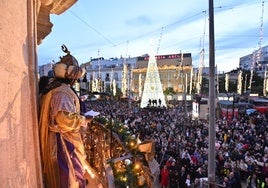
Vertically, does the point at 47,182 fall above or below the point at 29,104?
below

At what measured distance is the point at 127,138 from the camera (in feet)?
22.6

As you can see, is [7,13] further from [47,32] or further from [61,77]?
[47,32]

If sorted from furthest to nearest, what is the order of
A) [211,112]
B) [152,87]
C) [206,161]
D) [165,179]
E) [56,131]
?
[152,87] → [206,161] → [165,179] → [211,112] → [56,131]

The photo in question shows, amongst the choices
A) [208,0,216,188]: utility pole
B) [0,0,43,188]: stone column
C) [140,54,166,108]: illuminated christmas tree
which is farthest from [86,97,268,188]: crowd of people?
[140,54,166,108]: illuminated christmas tree

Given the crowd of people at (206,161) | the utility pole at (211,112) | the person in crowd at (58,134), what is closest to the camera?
the person in crowd at (58,134)

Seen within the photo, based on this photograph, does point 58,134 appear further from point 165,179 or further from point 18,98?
point 165,179

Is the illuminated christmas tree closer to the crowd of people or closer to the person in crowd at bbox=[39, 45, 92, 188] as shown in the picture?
the crowd of people

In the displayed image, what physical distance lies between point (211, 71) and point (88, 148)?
378 cm

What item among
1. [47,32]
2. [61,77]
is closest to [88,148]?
[47,32]

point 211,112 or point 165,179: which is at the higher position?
point 211,112

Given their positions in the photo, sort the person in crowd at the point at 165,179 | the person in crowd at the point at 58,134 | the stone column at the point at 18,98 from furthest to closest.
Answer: the person in crowd at the point at 165,179 → the person in crowd at the point at 58,134 → the stone column at the point at 18,98

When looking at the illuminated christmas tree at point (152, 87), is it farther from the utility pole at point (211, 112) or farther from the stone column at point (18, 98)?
the stone column at point (18, 98)

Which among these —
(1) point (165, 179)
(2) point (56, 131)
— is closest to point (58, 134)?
(2) point (56, 131)

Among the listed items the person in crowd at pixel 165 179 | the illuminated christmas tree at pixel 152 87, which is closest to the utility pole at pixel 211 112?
the person in crowd at pixel 165 179
